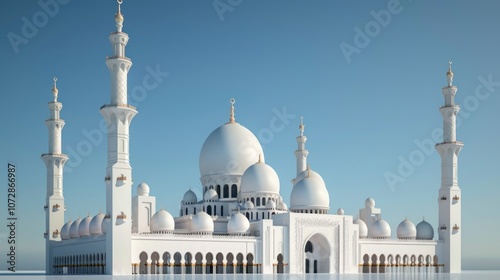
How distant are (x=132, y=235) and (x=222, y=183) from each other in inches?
577

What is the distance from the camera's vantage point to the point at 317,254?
52625mm

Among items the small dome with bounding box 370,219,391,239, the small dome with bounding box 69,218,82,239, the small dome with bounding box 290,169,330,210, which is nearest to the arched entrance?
the small dome with bounding box 290,169,330,210

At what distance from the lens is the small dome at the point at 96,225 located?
4497 centimetres

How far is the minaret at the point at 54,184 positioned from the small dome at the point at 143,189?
23.4 feet

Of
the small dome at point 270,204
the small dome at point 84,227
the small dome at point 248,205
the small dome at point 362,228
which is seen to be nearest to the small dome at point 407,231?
the small dome at point 362,228

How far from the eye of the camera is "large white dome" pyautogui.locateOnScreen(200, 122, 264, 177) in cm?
5541

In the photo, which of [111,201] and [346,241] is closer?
[111,201]

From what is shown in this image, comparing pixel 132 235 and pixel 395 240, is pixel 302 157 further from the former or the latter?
pixel 132 235

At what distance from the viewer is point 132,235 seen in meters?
41.5

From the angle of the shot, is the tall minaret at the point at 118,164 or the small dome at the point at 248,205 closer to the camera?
the tall minaret at the point at 118,164

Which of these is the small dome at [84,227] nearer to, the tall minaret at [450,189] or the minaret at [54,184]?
the minaret at [54,184]

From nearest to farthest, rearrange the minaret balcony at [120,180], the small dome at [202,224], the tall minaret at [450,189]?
the minaret balcony at [120,180]
the small dome at [202,224]
the tall minaret at [450,189]

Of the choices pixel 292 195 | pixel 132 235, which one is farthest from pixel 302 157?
pixel 132 235

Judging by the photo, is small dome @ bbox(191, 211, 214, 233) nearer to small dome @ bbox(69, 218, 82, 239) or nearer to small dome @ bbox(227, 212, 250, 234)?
small dome @ bbox(227, 212, 250, 234)
